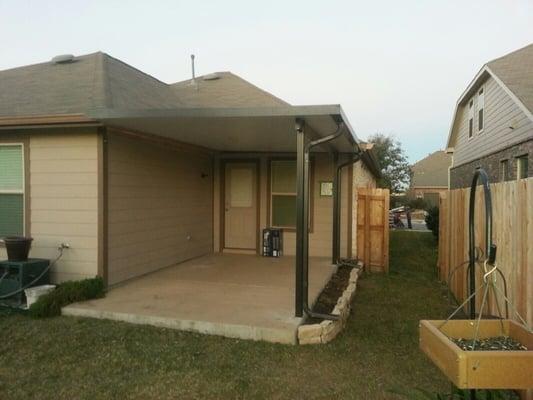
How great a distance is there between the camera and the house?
17.8 feet

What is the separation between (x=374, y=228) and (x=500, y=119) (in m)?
6.14

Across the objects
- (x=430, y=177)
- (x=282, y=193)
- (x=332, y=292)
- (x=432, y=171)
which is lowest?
(x=332, y=292)

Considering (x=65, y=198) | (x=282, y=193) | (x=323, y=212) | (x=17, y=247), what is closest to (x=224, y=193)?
(x=282, y=193)

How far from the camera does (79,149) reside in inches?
230

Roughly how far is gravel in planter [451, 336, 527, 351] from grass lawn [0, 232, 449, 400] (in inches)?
53.0

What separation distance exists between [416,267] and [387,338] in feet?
17.0

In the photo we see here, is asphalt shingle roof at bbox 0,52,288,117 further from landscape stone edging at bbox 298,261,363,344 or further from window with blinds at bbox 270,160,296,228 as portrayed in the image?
landscape stone edging at bbox 298,261,363,344

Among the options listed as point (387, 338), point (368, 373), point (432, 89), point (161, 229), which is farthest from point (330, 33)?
point (368, 373)

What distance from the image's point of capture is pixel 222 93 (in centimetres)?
Answer: 1111

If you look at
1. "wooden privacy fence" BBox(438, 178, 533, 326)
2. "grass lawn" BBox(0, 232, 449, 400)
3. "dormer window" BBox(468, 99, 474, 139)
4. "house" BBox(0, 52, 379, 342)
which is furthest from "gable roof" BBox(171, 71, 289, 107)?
"dormer window" BBox(468, 99, 474, 139)

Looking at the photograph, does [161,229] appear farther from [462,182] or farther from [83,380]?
[462,182]

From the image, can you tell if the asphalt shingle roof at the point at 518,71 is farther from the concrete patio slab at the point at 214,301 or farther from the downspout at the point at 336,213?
the concrete patio slab at the point at 214,301

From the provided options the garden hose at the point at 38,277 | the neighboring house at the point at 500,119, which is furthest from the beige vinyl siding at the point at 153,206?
the neighboring house at the point at 500,119

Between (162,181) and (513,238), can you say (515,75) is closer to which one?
(513,238)
